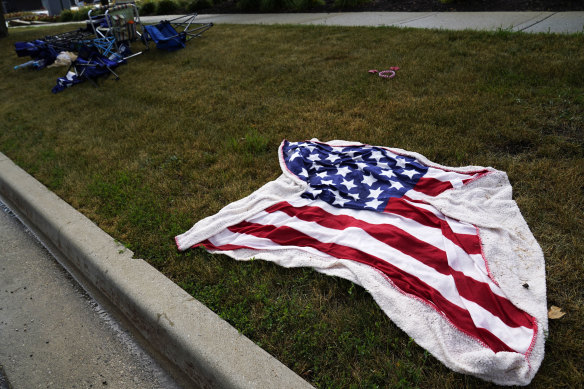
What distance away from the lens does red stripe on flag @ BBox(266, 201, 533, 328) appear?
2.00m

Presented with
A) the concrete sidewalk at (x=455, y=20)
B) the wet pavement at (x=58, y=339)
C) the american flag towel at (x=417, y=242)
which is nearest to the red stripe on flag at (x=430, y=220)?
the american flag towel at (x=417, y=242)

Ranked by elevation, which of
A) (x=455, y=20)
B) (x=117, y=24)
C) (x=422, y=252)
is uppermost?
(x=117, y=24)

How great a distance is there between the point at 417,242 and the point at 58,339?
2191 mm

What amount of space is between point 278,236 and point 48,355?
1.48 metres

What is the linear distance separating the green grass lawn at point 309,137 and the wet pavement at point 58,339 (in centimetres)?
46

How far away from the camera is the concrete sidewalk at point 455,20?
612cm

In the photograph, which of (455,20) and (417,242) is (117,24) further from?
(417,242)

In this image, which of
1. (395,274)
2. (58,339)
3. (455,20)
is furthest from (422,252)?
(455,20)

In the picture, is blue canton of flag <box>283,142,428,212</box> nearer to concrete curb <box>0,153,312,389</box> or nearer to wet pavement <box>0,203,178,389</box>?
concrete curb <box>0,153,312,389</box>

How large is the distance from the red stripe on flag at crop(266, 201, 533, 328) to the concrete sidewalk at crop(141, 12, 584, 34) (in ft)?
16.5

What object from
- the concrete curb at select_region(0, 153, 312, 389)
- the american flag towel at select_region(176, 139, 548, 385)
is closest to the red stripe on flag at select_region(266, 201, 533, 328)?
the american flag towel at select_region(176, 139, 548, 385)

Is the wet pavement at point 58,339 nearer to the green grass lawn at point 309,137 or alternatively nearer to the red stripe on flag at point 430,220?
the green grass lawn at point 309,137

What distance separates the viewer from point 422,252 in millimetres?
2385

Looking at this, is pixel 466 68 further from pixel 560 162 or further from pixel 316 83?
pixel 560 162
